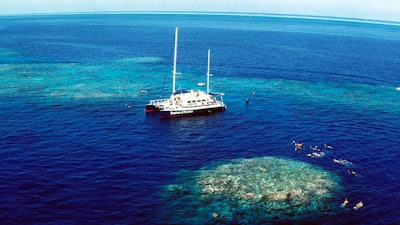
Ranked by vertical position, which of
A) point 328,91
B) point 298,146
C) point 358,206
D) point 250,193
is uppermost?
point 328,91

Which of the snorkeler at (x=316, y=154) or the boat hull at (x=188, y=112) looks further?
the boat hull at (x=188, y=112)

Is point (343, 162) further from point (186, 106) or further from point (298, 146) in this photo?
point (186, 106)

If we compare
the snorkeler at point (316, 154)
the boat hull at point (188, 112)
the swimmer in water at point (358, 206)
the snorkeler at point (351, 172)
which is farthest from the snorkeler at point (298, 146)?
the boat hull at point (188, 112)

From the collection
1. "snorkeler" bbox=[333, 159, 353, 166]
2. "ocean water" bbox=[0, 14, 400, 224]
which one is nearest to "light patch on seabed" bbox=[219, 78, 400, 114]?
"ocean water" bbox=[0, 14, 400, 224]

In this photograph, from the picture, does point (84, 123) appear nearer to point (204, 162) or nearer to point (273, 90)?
point (204, 162)

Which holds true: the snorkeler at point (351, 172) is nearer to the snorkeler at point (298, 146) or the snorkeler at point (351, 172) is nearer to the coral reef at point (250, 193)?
the coral reef at point (250, 193)

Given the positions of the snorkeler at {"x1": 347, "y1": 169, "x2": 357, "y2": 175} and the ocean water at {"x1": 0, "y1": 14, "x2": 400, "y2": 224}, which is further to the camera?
the snorkeler at {"x1": 347, "y1": 169, "x2": 357, "y2": 175}

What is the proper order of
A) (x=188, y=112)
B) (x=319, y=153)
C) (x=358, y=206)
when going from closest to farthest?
(x=358, y=206) < (x=319, y=153) < (x=188, y=112)

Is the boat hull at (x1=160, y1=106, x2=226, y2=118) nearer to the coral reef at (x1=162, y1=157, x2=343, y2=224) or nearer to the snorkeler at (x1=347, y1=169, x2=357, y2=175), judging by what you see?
the coral reef at (x1=162, y1=157, x2=343, y2=224)

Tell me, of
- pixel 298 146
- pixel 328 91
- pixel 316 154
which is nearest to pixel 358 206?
pixel 316 154
